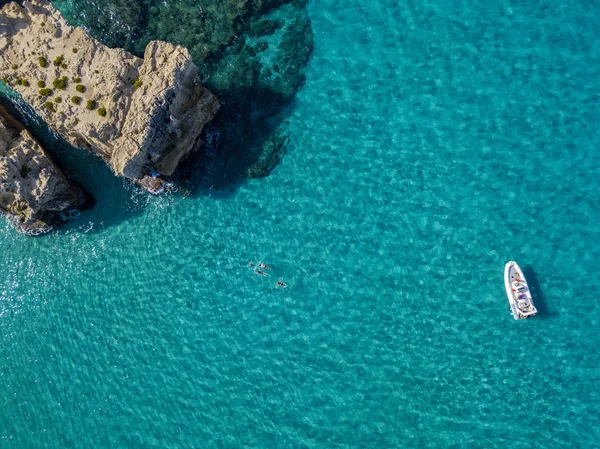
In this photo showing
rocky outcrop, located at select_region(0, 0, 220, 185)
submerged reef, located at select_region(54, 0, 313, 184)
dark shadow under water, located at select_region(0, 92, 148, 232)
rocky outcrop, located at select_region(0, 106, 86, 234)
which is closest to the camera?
rocky outcrop, located at select_region(0, 0, 220, 185)

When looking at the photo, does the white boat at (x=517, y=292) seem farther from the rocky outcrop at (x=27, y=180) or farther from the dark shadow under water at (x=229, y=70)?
the rocky outcrop at (x=27, y=180)

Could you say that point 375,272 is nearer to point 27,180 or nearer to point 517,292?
point 517,292

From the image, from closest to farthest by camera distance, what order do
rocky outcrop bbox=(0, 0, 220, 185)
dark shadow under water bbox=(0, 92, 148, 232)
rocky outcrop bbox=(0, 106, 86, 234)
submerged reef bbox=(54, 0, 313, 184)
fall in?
1. rocky outcrop bbox=(0, 0, 220, 185)
2. rocky outcrop bbox=(0, 106, 86, 234)
3. submerged reef bbox=(54, 0, 313, 184)
4. dark shadow under water bbox=(0, 92, 148, 232)

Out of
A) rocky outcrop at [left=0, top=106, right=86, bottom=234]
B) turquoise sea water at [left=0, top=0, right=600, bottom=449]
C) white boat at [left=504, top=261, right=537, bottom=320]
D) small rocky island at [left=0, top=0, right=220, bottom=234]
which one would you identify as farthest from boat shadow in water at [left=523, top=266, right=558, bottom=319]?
rocky outcrop at [left=0, top=106, right=86, bottom=234]

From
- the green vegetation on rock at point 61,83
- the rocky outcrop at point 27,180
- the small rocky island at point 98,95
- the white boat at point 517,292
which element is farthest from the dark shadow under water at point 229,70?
the white boat at point 517,292

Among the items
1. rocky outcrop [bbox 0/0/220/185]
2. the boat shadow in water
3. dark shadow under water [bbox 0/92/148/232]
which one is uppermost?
rocky outcrop [bbox 0/0/220/185]

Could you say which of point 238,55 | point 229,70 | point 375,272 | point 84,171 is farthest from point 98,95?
point 375,272

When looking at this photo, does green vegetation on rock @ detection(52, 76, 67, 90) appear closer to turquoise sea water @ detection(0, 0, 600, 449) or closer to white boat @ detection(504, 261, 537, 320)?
turquoise sea water @ detection(0, 0, 600, 449)
